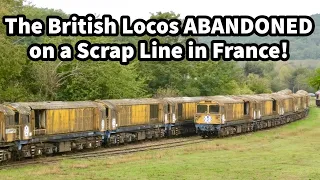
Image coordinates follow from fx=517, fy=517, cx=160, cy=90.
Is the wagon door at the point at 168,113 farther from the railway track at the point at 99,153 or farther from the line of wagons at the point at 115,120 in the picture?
the railway track at the point at 99,153

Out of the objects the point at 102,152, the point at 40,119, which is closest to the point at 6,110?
the point at 40,119

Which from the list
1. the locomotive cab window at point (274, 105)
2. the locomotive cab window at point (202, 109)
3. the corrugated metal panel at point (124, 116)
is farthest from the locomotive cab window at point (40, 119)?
the locomotive cab window at point (274, 105)

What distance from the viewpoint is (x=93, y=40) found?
5850 cm

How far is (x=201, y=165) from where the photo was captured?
88.1 ft

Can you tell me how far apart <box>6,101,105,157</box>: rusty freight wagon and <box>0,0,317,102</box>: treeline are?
34.1 feet

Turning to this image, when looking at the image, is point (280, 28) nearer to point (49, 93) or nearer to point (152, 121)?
point (152, 121)

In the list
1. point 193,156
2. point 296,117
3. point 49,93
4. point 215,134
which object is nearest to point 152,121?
point 215,134

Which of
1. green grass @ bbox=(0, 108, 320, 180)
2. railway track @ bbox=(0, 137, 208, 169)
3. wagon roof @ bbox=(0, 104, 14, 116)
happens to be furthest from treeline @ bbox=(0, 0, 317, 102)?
green grass @ bbox=(0, 108, 320, 180)

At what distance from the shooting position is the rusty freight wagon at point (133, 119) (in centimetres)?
3728

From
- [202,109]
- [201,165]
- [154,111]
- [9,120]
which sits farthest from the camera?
[202,109]

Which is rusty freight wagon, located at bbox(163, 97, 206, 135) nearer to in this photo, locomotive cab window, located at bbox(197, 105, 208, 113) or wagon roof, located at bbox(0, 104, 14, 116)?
locomotive cab window, located at bbox(197, 105, 208, 113)

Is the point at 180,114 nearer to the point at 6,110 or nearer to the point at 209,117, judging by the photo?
the point at 209,117

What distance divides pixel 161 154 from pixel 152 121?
10.2 meters

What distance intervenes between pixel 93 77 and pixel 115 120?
18.8 metres
